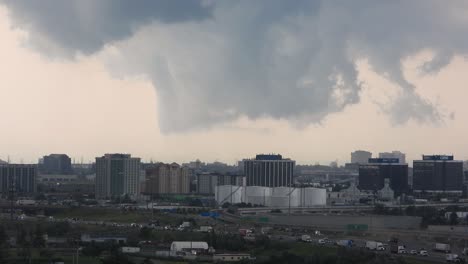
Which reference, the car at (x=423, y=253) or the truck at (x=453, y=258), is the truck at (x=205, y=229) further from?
the truck at (x=453, y=258)

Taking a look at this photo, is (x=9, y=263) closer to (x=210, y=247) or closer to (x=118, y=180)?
Answer: (x=210, y=247)

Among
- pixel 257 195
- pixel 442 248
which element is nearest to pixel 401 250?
pixel 442 248

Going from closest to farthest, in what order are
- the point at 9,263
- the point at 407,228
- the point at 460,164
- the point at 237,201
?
the point at 9,263 < the point at 407,228 < the point at 237,201 < the point at 460,164

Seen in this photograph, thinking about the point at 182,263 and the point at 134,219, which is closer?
the point at 182,263

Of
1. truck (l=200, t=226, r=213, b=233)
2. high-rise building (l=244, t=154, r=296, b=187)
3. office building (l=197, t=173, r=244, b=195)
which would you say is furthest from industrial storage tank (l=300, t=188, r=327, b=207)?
truck (l=200, t=226, r=213, b=233)

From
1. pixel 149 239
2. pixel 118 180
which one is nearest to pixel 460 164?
pixel 118 180

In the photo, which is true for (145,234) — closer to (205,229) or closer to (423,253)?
(205,229)

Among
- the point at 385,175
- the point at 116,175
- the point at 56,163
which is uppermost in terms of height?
the point at 56,163

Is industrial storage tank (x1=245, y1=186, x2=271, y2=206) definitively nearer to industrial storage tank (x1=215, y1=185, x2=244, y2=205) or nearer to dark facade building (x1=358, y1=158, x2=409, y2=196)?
industrial storage tank (x1=215, y1=185, x2=244, y2=205)
